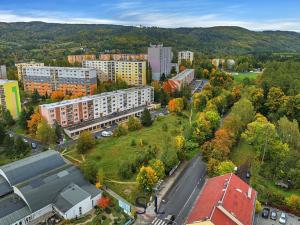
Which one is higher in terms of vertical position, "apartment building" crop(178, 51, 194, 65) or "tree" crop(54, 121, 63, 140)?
"apartment building" crop(178, 51, 194, 65)

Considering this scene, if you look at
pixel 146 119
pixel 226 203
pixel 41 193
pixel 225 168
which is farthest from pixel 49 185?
pixel 146 119

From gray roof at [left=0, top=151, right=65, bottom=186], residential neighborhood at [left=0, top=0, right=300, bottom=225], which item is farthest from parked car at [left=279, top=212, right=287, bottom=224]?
gray roof at [left=0, top=151, right=65, bottom=186]

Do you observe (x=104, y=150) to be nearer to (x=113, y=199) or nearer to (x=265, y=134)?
(x=113, y=199)

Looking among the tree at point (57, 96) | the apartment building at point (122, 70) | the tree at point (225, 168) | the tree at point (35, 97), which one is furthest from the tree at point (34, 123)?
the apartment building at point (122, 70)

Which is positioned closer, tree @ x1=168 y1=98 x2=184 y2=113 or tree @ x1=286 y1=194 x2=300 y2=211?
tree @ x1=286 y1=194 x2=300 y2=211

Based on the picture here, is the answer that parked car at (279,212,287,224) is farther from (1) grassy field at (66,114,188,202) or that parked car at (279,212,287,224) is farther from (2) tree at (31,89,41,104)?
(2) tree at (31,89,41,104)

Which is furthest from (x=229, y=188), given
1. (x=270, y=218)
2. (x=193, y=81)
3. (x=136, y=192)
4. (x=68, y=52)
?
(x=68, y=52)

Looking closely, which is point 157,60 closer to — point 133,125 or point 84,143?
point 133,125
